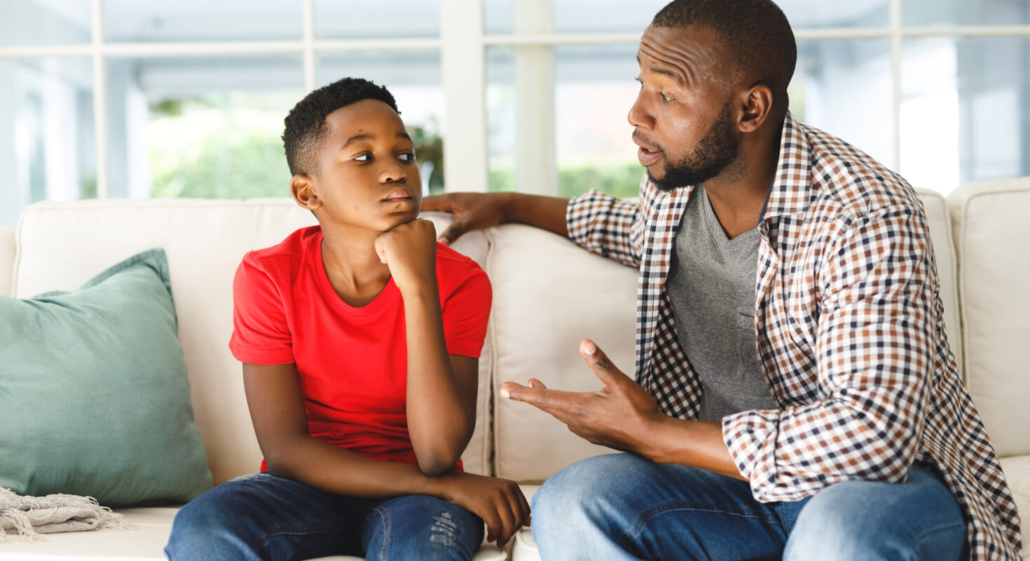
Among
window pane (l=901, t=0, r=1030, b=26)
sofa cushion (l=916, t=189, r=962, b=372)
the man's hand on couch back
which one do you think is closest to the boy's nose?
the man's hand on couch back

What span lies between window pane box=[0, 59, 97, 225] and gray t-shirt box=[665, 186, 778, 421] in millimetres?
1652

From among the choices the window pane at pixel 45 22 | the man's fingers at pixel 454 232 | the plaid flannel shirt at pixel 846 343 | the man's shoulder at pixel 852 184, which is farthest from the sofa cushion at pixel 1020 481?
the window pane at pixel 45 22

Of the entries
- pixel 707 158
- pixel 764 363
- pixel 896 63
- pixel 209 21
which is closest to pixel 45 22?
pixel 209 21

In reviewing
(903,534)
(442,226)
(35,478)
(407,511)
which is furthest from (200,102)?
(903,534)

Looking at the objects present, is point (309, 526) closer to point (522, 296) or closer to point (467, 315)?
point (467, 315)

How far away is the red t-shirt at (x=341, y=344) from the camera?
4.18 feet

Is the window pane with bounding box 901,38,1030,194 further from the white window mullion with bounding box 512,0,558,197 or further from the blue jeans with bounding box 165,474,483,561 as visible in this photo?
the blue jeans with bounding box 165,474,483,561

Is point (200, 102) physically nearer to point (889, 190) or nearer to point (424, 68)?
point (424, 68)

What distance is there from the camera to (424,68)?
207cm

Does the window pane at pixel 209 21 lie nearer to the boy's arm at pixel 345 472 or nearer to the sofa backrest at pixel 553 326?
the sofa backrest at pixel 553 326

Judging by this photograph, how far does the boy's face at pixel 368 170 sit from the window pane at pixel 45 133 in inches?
46.9

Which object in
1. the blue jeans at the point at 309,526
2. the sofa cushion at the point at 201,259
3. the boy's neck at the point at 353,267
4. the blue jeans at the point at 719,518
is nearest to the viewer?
the blue jeans at the point at 719,518

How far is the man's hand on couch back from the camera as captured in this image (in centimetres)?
161

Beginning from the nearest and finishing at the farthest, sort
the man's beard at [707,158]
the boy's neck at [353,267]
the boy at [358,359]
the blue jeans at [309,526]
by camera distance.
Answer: the blue jeans at [309,526], the boy at [358,359], the man's beard at [707,158], the boy's neck at [353,267]
